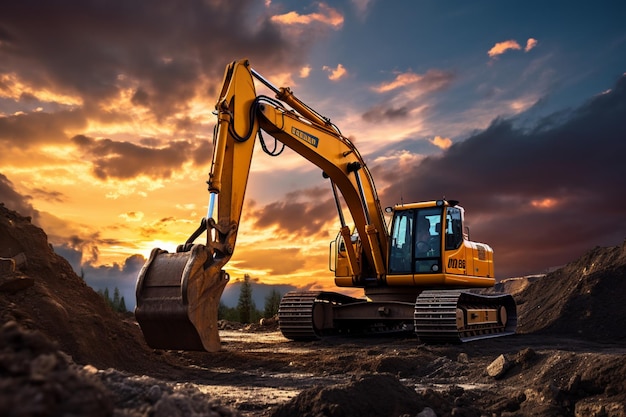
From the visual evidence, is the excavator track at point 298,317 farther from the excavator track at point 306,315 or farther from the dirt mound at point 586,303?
the dirt mound at point 586,303

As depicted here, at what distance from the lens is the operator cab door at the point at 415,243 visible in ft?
47.0

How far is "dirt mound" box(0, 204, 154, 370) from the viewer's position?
938 centimetres

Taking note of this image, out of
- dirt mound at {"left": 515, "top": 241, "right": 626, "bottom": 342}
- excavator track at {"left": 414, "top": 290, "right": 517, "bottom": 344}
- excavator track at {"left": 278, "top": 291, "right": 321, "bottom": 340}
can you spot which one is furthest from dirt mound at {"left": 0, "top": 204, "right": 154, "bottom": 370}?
dirt mound at {"left": 515, "top": 241, "right": 626, "bottom": 342}

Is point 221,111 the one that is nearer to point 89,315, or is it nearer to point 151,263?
point 151,263

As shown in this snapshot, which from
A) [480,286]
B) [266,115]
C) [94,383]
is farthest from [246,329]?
[94,383]

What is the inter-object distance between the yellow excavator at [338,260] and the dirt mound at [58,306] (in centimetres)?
112

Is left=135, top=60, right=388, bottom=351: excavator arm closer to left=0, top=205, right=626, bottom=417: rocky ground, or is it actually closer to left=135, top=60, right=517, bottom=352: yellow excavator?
left=135, top=60, right=517, bottom=352: yellow excavator

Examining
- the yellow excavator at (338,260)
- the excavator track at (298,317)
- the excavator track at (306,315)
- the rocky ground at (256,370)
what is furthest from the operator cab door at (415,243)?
the excavator track at (298,317)

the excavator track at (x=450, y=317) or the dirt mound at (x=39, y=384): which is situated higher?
the excavator track at (x=450, y=317)

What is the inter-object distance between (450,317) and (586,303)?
25.3ft

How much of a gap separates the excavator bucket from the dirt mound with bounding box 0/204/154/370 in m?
1.07

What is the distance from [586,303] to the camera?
1822 cm

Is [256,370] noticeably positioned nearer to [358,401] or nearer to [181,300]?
[181,300]

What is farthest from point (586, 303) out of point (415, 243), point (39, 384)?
point (39, 384)
